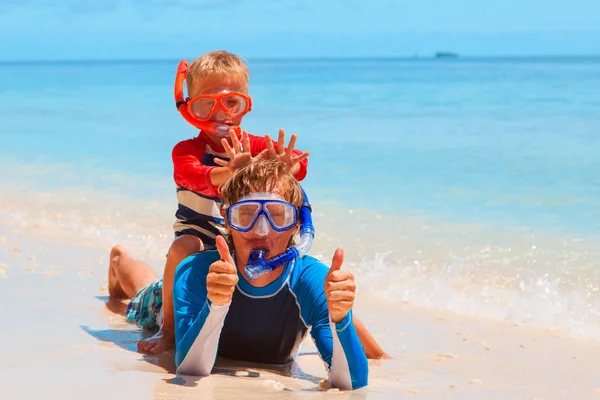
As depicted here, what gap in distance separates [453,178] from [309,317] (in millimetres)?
7096

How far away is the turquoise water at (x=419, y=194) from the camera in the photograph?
575 centimetres

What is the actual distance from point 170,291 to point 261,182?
95 centimetres

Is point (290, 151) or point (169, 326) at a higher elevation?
point (290, 151)

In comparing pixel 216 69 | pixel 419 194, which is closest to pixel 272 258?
pixel 216 69

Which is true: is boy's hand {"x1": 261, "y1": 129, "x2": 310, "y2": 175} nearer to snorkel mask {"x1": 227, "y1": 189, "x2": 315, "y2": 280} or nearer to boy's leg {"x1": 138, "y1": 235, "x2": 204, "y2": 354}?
snorkel mask {"x1": 227, "y1": 189, "x2": 315, "y2": 280}

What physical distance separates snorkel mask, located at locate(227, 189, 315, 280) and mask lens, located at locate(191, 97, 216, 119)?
35.6 inches

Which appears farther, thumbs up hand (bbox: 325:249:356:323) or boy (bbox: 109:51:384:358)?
boy (bbox: 109:51:384:358)

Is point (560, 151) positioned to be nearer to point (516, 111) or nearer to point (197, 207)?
point (516, 111)

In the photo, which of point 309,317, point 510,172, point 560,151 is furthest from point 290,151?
point 560,151

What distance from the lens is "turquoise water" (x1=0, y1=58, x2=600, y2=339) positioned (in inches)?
227

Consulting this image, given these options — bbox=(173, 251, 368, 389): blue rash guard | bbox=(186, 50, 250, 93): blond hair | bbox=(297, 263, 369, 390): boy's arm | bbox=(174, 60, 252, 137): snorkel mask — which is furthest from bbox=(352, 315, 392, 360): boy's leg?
bbox=(186, 50, 250, 93): blond hair

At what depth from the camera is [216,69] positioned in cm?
400

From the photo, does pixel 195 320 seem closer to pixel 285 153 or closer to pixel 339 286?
pixel 339 286

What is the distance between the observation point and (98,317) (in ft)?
14.6
